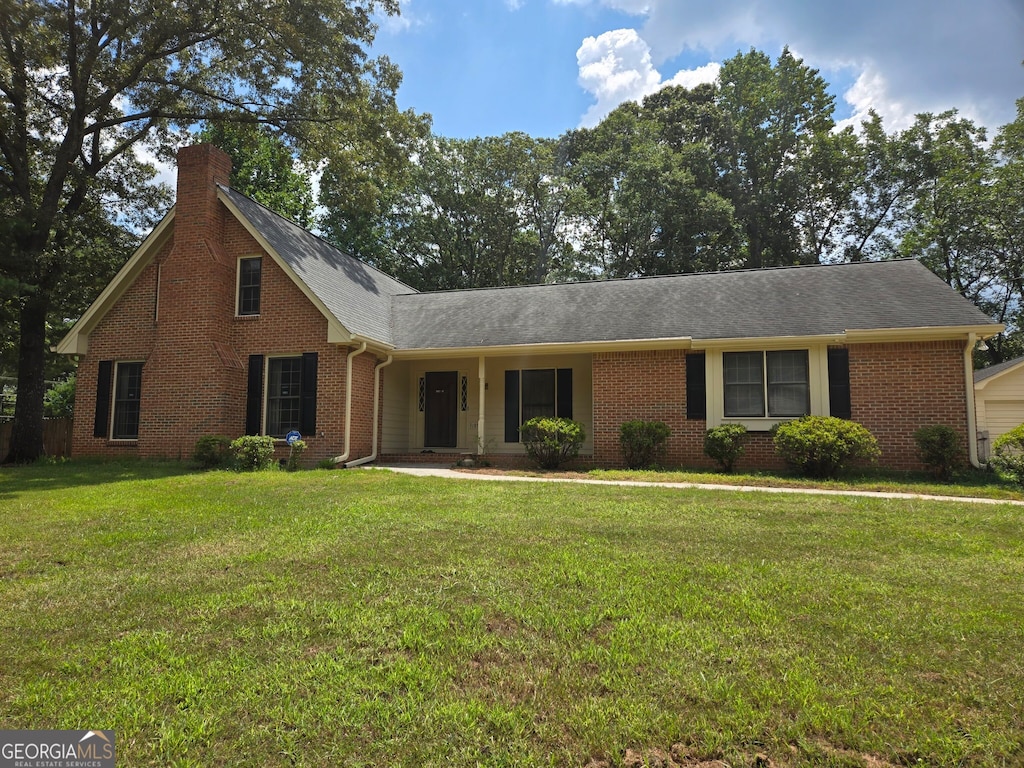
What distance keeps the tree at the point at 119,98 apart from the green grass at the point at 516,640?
12158 mm

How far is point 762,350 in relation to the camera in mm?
12430

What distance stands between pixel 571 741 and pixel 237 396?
1330 cm

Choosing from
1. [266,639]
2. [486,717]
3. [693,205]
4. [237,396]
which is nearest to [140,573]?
[266,639]

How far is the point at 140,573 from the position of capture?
457cm

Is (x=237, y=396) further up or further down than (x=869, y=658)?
further up

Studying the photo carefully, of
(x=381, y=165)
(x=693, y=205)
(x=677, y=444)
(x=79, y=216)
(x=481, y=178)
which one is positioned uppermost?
(x=481, y=178)

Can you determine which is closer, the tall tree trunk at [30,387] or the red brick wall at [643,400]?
the red brick wall at [643,400]

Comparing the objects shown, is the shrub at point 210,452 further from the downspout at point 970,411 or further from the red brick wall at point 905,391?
the downspout at point 970,411

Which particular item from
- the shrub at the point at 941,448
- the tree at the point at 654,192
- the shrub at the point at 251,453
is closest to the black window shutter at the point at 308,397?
the shrub at the point at 251,453

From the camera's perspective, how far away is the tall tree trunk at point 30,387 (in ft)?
48.6

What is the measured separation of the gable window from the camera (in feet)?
44.7

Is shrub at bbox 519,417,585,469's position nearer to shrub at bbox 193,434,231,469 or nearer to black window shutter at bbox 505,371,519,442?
→ black window shutter at bbox 505,371,519,442

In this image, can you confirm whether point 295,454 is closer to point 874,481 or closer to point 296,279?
point 296,279

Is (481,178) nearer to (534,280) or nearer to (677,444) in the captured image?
(534,280)
